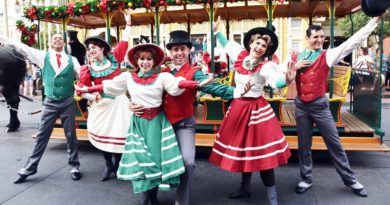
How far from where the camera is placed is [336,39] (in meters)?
17.9

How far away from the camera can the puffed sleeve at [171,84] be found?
3540mm

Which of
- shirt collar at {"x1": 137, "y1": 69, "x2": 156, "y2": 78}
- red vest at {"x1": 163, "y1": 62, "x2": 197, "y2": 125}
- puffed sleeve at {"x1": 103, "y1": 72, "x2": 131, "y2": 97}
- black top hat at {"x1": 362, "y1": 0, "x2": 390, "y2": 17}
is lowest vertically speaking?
red vest at {"x1": 163, "y1": 62, "x2": 197, "y2": 125}

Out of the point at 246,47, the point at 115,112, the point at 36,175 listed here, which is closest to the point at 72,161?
the point at 36,175

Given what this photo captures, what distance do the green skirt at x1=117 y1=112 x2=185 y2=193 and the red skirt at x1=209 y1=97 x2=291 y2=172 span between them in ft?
1.81

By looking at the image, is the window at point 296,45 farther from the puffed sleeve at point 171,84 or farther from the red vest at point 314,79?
the puffed sleeve at point 171,84

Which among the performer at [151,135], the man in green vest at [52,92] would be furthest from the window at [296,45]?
the performer at [151,135]

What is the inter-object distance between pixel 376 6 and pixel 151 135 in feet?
8.67

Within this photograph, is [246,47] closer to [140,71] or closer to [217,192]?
[140,71]

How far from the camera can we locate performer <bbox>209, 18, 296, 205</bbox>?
12.0ft

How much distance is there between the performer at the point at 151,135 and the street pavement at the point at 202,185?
2.59 ft

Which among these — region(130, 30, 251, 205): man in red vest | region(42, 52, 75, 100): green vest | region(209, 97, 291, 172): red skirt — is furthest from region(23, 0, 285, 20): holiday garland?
region(209, 97, 291, 172): red skirt

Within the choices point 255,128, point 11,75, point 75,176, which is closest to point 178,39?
point 255,128

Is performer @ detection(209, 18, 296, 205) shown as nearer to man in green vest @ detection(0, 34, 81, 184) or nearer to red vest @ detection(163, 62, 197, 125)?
red vest @ detection(163, 62, 197, 125)

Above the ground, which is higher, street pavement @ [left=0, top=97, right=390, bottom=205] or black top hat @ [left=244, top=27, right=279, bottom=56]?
black top hat @ [left=244, top=27, right=279, bottom=56]
